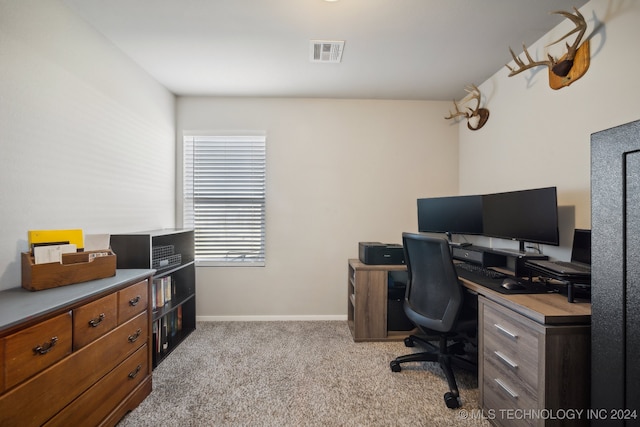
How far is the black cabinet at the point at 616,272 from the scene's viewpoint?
3.35 ft

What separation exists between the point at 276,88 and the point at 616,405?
3219mm

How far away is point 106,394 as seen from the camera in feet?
5.03

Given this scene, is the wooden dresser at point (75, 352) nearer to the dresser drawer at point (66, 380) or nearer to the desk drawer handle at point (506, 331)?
the dresser drawer at point (66, 380)

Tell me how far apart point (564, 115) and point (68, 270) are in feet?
10.5

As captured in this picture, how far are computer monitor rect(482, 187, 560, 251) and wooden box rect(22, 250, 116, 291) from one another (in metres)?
2.80

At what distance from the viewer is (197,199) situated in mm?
3246

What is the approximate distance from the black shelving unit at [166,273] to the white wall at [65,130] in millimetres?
216

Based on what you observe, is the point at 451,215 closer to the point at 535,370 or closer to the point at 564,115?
the point at 564,115

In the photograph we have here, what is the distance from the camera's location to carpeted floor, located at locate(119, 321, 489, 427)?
1727 millimetres

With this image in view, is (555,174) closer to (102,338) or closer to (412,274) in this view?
(412,274)

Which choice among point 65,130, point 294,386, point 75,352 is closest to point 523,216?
point 294,386

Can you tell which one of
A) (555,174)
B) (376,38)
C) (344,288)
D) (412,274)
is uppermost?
(376,38)

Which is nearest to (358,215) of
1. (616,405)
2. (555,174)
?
(555,174)

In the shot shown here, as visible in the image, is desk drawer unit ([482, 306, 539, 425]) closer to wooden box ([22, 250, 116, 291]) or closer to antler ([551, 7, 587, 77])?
antler ([551, 7, 587, 77])
